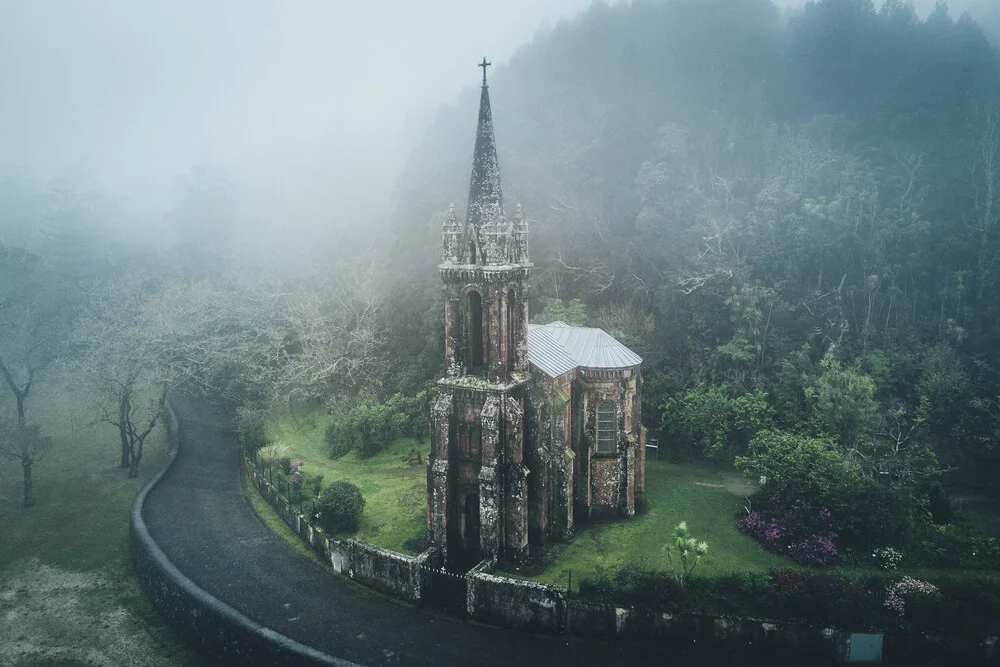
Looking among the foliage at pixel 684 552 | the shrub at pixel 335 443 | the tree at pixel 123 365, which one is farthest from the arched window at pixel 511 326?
the tree at pixel 123 365

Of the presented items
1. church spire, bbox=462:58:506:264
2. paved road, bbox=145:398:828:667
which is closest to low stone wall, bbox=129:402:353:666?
paved road, bbox=145:398:828:667

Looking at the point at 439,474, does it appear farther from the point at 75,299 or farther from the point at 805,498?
the point at 75,299

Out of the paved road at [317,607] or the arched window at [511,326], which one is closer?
the paved road at [317,607]

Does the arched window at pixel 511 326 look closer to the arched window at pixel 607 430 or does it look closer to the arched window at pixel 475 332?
the arched window at pixel 475 332

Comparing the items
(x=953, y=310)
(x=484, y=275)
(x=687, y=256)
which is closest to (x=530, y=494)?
(x=484, y=275)

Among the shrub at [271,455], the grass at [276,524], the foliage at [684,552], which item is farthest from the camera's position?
the shrub at [271,455]

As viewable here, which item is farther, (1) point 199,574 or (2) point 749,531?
(2) point 749,531
